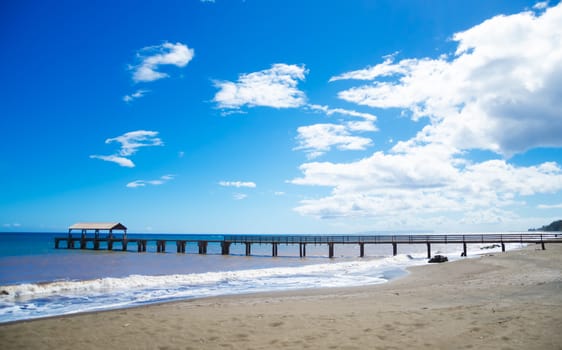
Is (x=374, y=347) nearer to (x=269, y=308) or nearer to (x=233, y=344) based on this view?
(x=233, y=344)

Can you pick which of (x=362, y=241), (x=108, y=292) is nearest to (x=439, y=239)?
(x=362, y=241)

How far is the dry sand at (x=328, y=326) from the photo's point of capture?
7309mm

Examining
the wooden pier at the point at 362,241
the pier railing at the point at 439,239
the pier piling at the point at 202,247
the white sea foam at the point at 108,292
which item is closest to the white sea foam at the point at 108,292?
the white sea foam at the point at 108,292

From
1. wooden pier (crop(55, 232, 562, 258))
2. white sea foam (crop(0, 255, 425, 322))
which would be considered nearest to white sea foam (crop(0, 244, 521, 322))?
white sea foam (crop(0, 255, 425, 322))

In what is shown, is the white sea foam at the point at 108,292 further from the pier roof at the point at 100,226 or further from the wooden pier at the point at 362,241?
the pier roof at the point at 100,226

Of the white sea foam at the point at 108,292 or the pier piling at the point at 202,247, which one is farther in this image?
the pier piling at the point at 202,247

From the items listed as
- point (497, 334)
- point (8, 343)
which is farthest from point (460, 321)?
point (8, 343)

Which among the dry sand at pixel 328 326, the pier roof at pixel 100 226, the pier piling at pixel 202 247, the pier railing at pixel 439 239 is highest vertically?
the pier roof at pixel 100 226

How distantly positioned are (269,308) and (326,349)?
4.96 meters

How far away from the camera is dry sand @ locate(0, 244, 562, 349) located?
24.0 ft

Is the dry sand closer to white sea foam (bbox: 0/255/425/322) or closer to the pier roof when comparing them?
white sea foam (bbox: 0/255/425/322)

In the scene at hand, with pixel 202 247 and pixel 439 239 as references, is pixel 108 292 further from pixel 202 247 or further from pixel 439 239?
pixel 439 239

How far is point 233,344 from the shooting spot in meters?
7.57

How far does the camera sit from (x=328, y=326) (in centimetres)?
871
